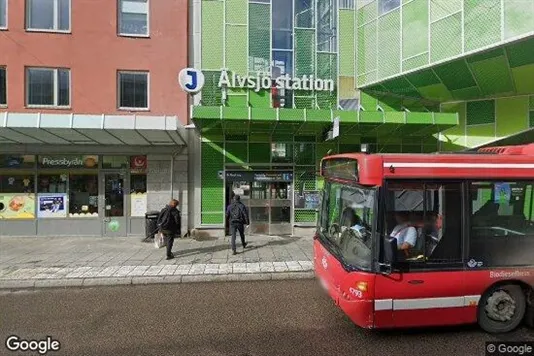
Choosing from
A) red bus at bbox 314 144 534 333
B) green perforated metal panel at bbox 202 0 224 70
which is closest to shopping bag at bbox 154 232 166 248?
green perforated metal panel at bbox 202 0 224 70

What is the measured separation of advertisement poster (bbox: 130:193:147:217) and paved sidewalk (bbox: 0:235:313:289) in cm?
101

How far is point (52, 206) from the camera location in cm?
1197

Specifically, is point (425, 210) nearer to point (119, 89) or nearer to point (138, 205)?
point (138, 205)

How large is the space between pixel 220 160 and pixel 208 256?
4089 millimetres

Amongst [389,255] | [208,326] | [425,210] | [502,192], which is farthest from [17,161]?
[502,192]

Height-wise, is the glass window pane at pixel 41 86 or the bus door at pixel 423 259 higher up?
the glass window pane at pixel 41 86

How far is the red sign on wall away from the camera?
12070mm

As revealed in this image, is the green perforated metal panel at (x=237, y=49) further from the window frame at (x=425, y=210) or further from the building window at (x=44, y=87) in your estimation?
the window frame at (x=425, y=210)

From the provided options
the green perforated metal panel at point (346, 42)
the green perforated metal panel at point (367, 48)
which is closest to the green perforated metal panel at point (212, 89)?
the green perforated metal panel at point (346, 42)

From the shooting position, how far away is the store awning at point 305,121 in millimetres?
10336

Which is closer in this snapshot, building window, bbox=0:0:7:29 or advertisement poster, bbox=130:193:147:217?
building window, bbox=0:0:7:29

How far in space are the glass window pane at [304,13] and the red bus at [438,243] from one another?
9620mm

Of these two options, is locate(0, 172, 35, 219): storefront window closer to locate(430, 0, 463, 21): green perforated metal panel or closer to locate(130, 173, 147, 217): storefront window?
locate(130, 173, 147, 217): storefront window

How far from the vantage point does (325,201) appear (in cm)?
582
